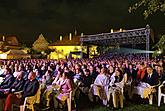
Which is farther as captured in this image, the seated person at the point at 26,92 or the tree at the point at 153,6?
the seated person at the point at 26,92

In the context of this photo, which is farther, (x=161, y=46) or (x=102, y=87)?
(x=102, y=87)

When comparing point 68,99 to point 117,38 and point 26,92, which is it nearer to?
point 26,92

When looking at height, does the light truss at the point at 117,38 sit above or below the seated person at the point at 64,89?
above

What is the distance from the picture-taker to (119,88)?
11766mm

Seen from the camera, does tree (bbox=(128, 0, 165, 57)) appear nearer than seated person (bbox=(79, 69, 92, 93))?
Yes

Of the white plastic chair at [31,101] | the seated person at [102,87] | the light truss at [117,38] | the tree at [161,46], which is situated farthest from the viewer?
the light truss at [117,38]

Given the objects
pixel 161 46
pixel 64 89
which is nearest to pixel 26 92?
pixel 64 89

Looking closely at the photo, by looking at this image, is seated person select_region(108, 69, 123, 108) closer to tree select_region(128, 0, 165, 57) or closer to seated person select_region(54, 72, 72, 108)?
seated person select_region(54, 72, 72, 108)

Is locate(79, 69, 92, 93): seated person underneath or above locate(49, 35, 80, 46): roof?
underneath

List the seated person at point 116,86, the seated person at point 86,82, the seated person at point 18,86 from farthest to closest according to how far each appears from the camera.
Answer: the seated person at point 86,82
the seated person at point 116,86
the seated person at point 18,86

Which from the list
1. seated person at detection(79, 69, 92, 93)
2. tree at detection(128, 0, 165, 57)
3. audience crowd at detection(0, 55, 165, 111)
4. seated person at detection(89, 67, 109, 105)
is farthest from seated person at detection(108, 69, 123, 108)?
tree at detection(128, 0, 165, 57)

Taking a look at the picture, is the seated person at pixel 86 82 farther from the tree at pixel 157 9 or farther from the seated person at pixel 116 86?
the tree at pixel 157 9

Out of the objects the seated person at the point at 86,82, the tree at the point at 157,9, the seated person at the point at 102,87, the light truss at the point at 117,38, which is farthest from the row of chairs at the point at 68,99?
the light truss at the point at 117,38

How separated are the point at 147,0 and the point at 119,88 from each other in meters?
6.09
